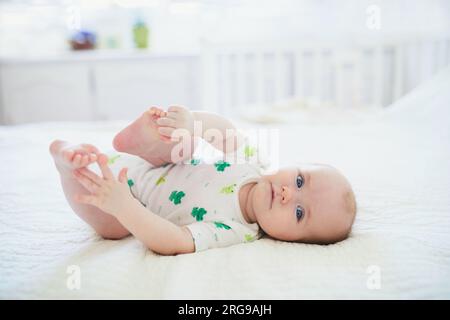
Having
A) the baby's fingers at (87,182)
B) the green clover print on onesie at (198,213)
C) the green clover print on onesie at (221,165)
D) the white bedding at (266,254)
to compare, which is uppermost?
the baby's fingers at (87,182)

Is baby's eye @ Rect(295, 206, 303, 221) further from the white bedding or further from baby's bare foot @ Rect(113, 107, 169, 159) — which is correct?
baby's bare foot @ Rect(113, 107, 169, 159)

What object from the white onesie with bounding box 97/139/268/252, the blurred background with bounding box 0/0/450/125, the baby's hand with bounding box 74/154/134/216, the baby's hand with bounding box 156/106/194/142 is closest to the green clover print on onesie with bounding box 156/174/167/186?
the white onesie with bounding box 97/139/268/252

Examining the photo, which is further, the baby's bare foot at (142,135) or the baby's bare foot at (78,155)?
the baby's bare foot at (142,135)

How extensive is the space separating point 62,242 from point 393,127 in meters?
1.13

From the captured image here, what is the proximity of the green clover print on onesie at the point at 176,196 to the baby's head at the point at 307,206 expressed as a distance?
147 mm

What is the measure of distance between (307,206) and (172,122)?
304 mm

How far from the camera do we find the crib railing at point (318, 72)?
2090 mm

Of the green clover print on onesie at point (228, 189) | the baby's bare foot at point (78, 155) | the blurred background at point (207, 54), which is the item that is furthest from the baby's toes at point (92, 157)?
the blurred background at point (207, 54)

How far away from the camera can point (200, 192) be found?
86 cm

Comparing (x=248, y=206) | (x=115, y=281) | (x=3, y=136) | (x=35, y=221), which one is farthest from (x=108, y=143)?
(x=115, y=281)

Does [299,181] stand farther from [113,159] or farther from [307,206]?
[113,159]

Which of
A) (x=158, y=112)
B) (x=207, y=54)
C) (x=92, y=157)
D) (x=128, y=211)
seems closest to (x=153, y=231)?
(x=128, y=211)

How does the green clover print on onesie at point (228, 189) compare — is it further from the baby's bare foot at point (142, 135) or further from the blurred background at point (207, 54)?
the blurred background at point (207, 54)

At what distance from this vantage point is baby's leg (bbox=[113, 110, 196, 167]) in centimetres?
85
